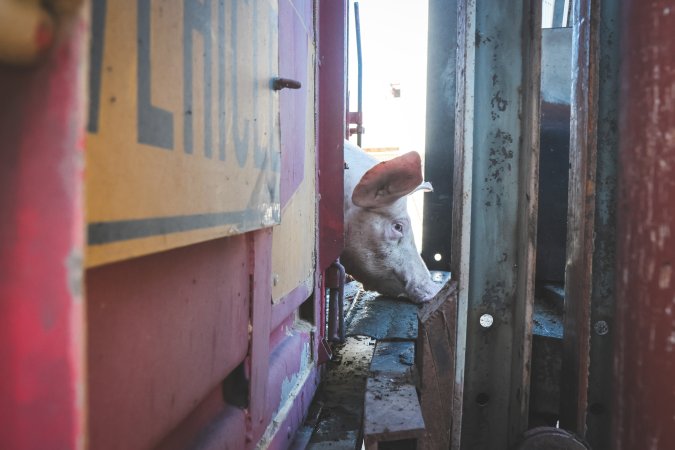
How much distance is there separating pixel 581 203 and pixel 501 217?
0.89 ft

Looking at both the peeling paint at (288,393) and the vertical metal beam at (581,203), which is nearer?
the peeling paint at (288,393)

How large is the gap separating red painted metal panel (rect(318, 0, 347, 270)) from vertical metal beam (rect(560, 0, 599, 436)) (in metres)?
1.06

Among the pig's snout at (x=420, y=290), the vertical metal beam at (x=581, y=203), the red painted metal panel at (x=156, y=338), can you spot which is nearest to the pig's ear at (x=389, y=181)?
the pig's snout at (x=420, y=290)

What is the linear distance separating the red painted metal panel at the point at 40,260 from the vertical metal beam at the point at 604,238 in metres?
1.64

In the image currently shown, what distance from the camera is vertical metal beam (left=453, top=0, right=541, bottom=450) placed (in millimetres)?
1644

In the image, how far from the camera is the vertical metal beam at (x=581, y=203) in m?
1.51

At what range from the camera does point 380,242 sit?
3189 mm

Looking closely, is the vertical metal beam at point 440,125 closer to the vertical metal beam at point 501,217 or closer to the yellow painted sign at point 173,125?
the vertical metal beam at point 501,217

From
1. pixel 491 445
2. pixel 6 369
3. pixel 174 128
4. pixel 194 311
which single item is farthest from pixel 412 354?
pixel 6 369

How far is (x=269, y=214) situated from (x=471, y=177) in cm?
90

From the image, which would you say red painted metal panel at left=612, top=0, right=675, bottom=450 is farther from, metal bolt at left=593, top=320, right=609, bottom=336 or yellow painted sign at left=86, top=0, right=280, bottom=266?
yellow painted sign at left=86, top=0, right=280, bottom=266

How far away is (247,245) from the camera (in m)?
1.12

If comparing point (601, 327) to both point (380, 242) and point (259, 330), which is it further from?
point (380, 242)

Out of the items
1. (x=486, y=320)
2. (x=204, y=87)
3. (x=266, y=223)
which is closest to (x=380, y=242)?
(x=486, y=320)
